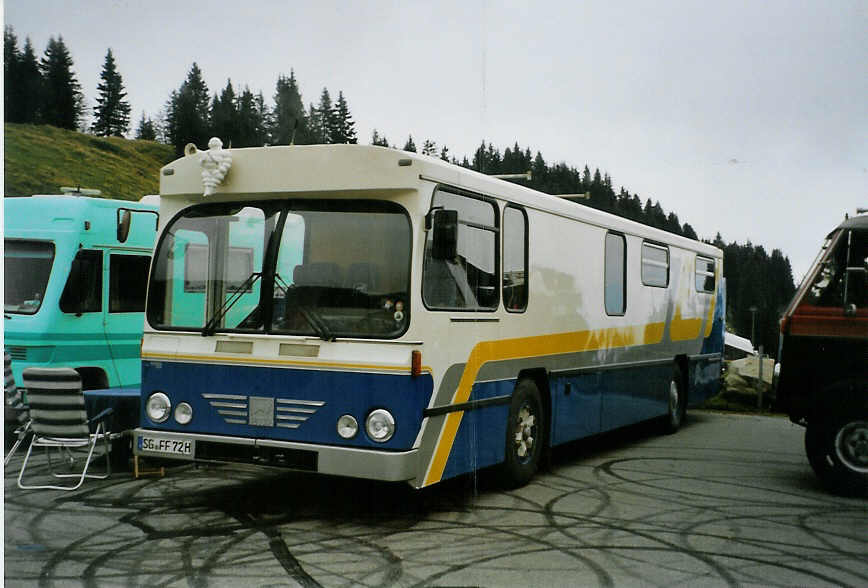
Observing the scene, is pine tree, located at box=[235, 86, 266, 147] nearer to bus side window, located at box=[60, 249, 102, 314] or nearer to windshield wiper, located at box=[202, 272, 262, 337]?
windshield wiper, located at box=[202, 272, 262, 337]

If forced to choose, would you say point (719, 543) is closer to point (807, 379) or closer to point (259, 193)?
point (807, 379)

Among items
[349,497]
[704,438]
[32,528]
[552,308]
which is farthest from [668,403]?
[32,528]

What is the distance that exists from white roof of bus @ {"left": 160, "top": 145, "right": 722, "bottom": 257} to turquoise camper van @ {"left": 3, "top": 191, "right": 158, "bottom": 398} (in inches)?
123

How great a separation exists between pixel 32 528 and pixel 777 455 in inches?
305

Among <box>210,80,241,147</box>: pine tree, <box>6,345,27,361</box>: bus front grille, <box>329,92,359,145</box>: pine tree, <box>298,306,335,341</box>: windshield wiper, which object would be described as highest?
<box>210,80,241,147</box>: pine tree

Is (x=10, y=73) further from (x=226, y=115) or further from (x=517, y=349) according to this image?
(x=517, y=349)

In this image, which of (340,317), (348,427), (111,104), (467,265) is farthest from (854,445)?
(111,104)

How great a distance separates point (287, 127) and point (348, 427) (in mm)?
2807

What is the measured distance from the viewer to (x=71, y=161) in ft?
43.2

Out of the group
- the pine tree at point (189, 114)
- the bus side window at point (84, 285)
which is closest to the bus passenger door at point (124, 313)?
the bus side window at point (84, 285)

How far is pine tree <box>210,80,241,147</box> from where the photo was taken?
28.8ft

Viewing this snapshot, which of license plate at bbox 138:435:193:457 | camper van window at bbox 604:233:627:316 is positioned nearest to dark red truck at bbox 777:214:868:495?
camper van window at bbox 604:233:627:316

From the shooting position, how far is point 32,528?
671cm

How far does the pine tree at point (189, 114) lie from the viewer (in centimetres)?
903
